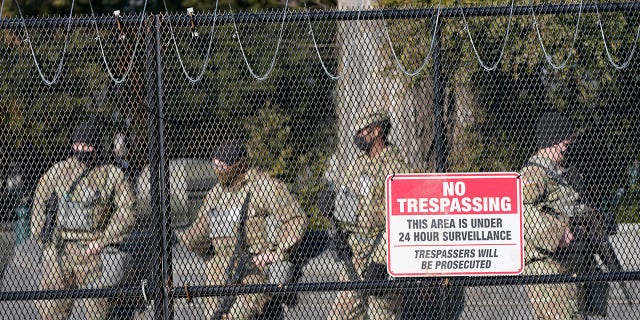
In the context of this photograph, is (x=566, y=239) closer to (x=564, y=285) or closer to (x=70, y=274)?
(x=564, y=285)

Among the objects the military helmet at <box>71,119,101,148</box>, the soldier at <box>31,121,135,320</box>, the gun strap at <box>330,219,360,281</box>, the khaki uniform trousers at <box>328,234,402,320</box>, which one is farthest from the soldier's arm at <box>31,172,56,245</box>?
the khaki uniform trousers at <box>328,234,402,320</box>

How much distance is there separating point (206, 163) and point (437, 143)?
140 cm

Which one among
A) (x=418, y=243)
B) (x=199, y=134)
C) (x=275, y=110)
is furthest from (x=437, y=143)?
(x=199, y=134)

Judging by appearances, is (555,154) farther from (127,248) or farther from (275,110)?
(127,248)

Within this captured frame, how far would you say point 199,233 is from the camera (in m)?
6.14

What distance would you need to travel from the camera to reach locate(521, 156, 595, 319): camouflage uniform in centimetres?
602

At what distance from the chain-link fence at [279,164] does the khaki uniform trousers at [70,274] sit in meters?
0.01

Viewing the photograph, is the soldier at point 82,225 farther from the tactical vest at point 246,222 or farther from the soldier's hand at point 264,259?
the soldier's hand at point 264,259

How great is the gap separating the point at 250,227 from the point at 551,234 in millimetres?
1795

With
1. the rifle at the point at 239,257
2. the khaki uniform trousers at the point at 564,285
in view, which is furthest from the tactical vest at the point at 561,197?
the rifle at the point at 239,257

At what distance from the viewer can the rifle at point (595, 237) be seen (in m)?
6.02

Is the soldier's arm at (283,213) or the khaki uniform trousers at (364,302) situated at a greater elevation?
the soldier's arm at (283,213)

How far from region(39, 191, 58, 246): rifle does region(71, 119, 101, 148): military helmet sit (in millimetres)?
396

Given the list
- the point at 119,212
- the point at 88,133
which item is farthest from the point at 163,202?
the point at 88,133
